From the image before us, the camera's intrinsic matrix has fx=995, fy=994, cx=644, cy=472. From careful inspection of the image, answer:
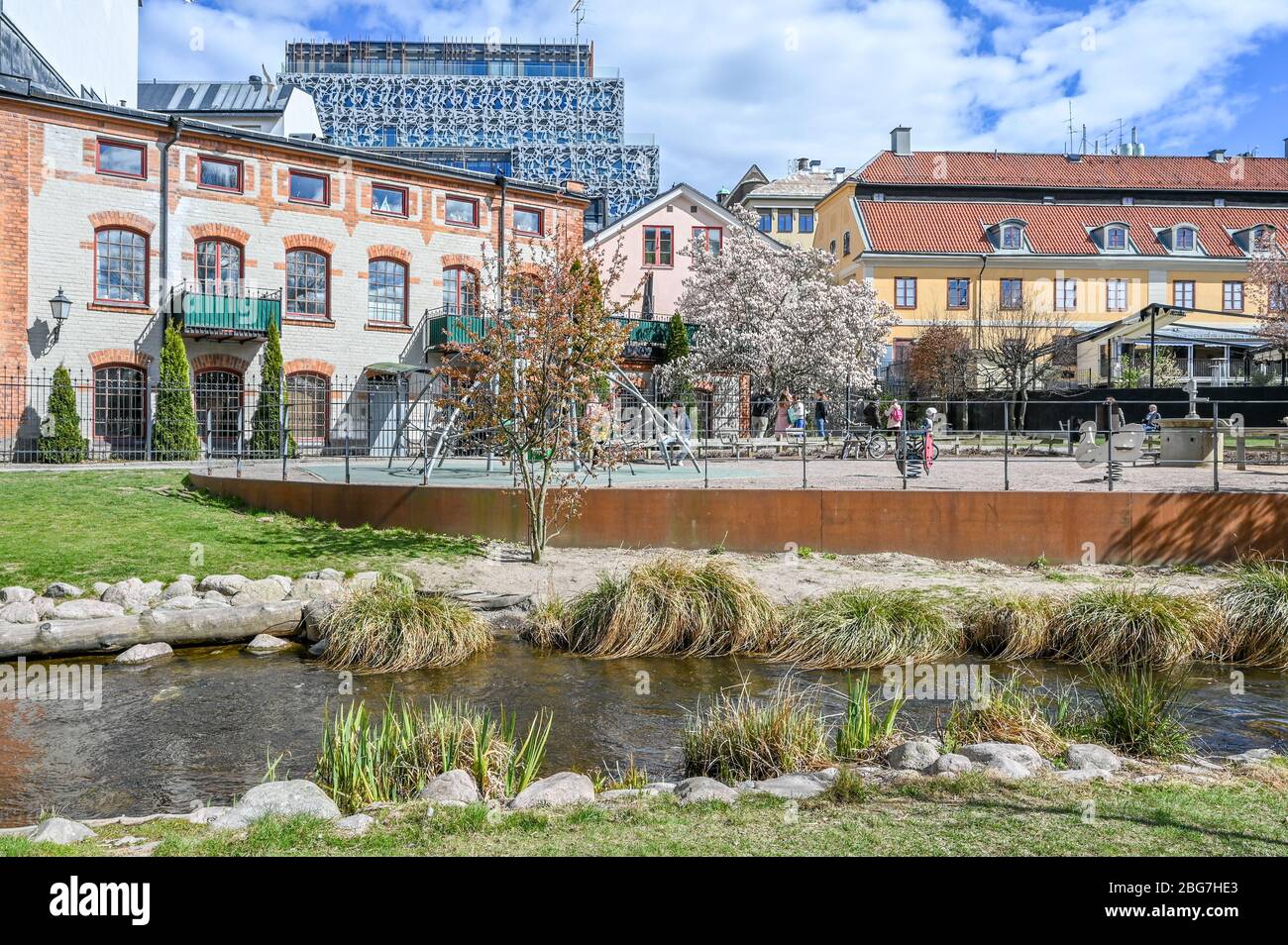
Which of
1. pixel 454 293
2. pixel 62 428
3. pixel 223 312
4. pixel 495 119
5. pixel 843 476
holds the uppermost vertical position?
pixel 495 119

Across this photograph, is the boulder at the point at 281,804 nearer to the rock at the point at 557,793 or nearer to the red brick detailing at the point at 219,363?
the rock at the point at 557,793

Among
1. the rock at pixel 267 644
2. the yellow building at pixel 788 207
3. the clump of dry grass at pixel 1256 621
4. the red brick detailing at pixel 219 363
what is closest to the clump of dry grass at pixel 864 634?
the clump of dry grass at pixel 1256 621

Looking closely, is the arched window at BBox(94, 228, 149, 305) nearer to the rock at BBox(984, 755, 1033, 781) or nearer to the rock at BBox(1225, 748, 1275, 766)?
the rock at BBox(984, 755, 1033, 781)

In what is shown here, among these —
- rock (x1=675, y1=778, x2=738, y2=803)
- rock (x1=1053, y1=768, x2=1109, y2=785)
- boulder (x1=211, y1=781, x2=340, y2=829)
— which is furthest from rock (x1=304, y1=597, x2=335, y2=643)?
rock (x1=1053, y1=768, x2=1109, y2=785)

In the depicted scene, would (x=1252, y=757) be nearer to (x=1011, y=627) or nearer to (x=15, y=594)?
(x=1011, y=627)

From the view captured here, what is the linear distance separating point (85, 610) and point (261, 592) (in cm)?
186

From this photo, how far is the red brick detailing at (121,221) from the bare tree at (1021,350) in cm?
2719

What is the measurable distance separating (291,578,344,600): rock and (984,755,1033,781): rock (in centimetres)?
808

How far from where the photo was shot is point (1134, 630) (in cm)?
1050

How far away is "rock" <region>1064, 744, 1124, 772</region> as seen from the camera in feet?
20.8

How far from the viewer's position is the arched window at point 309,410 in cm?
3008

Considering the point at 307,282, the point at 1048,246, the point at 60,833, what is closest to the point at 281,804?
the point at 60,833
